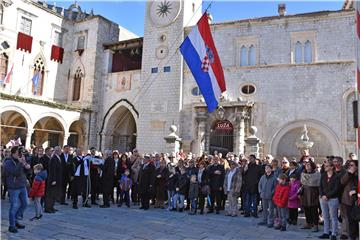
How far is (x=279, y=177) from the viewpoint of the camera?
762 cm

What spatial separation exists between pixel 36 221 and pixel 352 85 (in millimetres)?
15407

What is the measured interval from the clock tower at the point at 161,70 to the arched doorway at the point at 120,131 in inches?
105

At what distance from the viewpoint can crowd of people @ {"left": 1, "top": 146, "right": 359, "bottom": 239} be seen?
6574mm

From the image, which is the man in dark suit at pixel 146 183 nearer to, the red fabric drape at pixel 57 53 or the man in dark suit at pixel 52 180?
the man in dark suit at pixel 52 180

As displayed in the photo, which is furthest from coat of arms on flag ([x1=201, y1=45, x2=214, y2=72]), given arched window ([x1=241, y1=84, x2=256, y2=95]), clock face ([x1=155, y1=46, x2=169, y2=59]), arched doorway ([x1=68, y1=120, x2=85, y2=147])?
arched doorway ([x1=68, y1=120, x2=85, y2=147])

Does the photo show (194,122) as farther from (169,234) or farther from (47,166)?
(169,234)

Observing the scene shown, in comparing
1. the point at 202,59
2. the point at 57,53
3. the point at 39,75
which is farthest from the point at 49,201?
the point at 57,53

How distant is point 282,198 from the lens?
738 centimetres

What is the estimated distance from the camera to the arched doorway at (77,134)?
23.6 m

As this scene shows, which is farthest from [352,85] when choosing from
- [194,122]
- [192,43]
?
[192,43]

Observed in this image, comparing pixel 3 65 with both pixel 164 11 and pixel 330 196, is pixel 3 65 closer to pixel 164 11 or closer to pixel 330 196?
pixel 164 11

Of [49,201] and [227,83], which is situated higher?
[227,83]

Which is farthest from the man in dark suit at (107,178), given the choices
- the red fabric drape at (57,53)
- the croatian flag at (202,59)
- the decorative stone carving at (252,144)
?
the red fabric drape at (57,53)

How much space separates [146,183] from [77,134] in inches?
614
